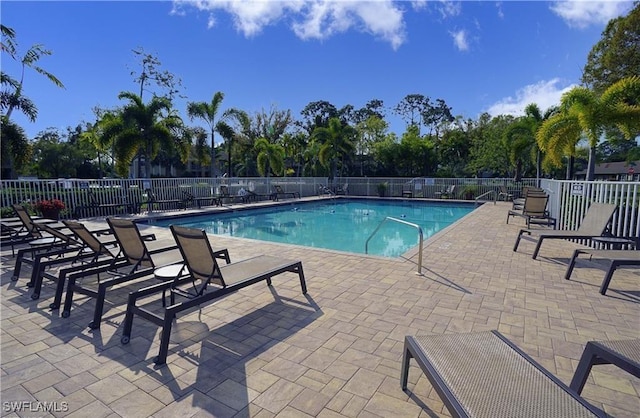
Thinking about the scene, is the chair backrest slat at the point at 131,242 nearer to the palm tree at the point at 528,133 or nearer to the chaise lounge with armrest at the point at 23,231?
the chaise lounge with armrest at the point at 23,231

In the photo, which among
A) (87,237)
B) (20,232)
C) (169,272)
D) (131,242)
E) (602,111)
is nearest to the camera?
(169,272)

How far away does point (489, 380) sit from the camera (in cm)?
177

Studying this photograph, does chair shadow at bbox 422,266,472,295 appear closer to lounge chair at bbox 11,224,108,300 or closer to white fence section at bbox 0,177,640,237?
white fence section at bbox 0,177,640,237

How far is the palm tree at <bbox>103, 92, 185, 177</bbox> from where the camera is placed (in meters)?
14.9

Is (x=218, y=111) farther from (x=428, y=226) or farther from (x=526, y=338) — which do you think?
(x=526, y=338)

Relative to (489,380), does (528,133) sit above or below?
above

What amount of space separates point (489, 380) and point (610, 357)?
81 centimetres

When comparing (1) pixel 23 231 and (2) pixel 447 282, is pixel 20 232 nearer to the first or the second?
(1) pixel 23 231

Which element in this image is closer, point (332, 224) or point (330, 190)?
point (332, 224)

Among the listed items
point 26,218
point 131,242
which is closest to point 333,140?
point 26,218

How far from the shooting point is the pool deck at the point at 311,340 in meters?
2.22

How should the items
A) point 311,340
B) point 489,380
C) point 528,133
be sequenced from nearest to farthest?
point 489,380 < point 311,340 < point 528,133
